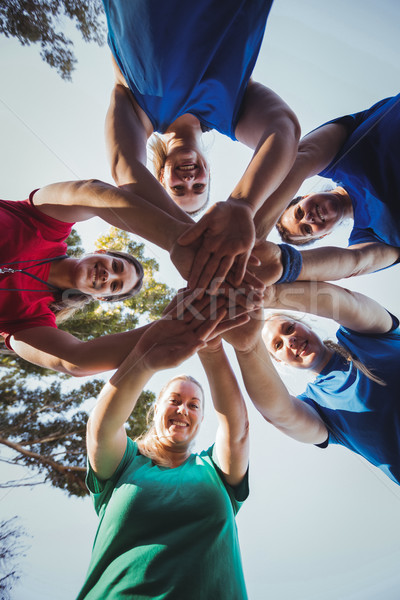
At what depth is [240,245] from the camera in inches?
48.1

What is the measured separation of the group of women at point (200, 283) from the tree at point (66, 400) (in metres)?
1.07

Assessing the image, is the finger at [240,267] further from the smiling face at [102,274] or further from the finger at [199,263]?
the smiling face at [102,274]

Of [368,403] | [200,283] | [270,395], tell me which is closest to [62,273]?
[200,283]

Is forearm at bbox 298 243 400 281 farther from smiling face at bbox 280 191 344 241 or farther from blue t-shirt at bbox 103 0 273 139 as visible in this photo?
blue t-shirt at bbox 103 0 273 139

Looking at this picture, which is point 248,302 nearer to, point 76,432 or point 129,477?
point 129,477

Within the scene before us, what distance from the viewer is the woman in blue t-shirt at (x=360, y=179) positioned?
1543 mm

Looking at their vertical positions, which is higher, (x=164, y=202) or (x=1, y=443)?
(x=164, y=202)

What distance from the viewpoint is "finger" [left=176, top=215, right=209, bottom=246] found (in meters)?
1.22

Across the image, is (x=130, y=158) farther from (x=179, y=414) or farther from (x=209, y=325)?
(x=179, y=414)

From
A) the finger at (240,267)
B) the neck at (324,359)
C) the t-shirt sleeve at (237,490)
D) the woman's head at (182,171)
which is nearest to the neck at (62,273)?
the woman's head at (182,171)

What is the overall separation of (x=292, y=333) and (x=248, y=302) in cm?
106

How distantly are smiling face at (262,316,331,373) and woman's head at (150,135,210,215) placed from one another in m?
1.18

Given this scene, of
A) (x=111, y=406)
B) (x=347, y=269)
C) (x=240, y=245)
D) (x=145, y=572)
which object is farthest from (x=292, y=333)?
(x=145, y=572)

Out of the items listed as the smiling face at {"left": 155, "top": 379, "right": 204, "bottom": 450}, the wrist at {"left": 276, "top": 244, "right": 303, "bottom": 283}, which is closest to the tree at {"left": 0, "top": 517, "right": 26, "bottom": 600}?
the smiling face at {"left": 155, "top": 379, "right": 204, "bottom": 450}
